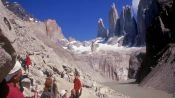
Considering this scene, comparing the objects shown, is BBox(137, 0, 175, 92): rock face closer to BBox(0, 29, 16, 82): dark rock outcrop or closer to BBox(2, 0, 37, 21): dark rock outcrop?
BBox(2, 0, 37, 21): dark rock outcrop

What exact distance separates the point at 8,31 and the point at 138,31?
179 m

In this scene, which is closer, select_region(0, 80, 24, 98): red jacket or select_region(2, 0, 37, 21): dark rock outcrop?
select_region(0, 80, 24, 98): red jacket

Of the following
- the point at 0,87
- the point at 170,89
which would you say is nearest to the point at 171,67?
the point at 170,89

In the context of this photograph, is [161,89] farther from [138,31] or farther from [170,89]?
[138,31]

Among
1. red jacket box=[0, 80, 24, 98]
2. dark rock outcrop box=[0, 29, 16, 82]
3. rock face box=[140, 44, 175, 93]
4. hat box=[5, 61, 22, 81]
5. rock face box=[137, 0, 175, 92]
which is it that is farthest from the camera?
rock face box=[137, 0, 175, 92]

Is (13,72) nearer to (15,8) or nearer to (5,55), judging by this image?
(5,55)

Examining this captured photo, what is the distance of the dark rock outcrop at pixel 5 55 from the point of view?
440 centimetres

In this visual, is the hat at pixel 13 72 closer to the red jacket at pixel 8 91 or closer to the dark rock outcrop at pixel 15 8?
the red jacket at pixel 8 91

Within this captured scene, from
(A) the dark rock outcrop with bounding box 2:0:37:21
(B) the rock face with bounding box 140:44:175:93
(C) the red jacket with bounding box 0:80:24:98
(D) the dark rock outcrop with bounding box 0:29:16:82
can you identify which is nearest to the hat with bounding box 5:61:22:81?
(C) the red jacket with bounding box 0:80:24:98

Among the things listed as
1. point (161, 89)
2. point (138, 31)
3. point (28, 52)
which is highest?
point (138, 31)

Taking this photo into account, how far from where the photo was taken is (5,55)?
443 centimetres

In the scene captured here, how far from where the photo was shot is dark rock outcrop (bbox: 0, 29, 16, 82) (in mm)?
4398

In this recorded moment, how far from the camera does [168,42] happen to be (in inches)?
2547

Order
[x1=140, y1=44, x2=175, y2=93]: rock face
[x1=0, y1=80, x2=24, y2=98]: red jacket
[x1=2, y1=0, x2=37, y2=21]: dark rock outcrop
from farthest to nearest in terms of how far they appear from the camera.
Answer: [x1=2, y1=0, x2=37, y2=21]: dark rock outcrop → [x1=140, y1=44, x2=175, y2=93]: rock face → [x1=0, y1=80, x2=24, y2=98]: red jacket
